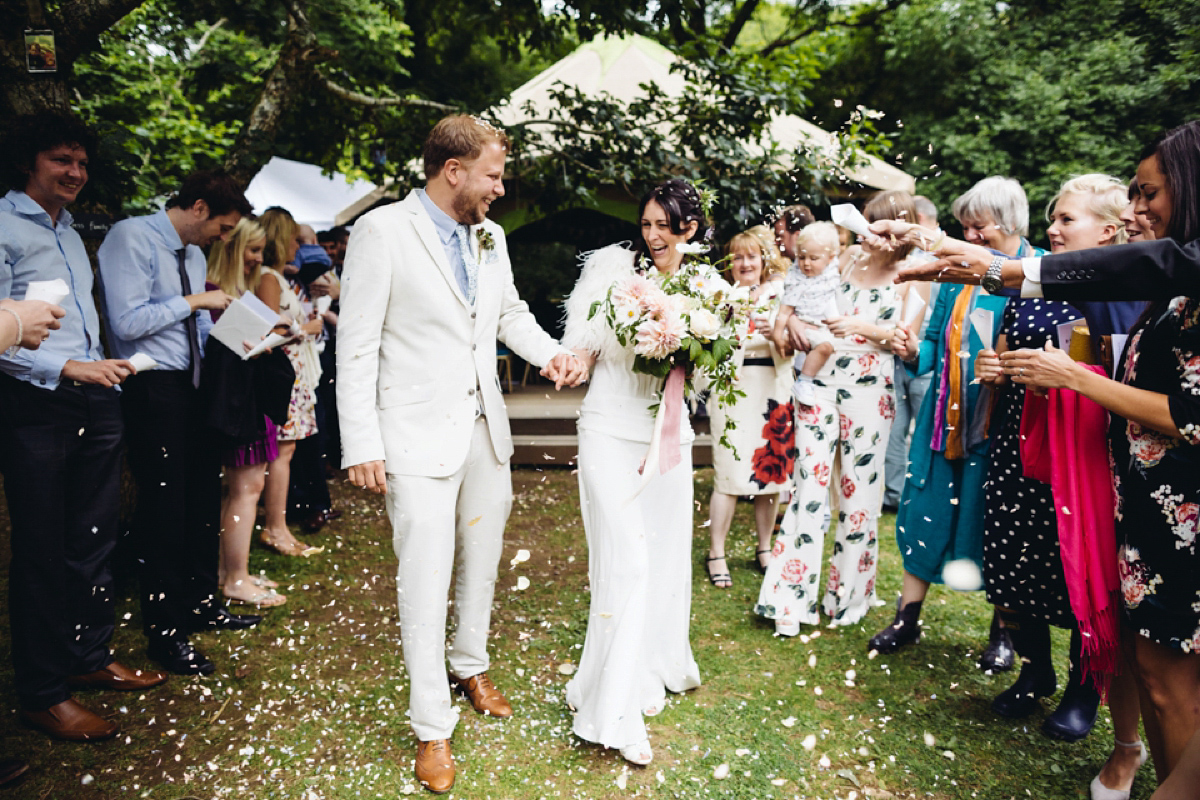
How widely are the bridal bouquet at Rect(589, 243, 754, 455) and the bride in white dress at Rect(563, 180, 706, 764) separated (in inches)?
4.6

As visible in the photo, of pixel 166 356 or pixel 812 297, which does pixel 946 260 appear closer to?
pixel 812 297

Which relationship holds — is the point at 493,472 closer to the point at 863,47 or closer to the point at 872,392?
the point at 872,392

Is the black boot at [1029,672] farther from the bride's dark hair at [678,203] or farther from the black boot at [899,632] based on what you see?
the bride's dark hair at [678,203]

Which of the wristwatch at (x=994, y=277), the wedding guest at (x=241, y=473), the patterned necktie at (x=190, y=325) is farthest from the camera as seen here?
the wedding guest at (x=241, y=473)

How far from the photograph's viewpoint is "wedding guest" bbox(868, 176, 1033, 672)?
344 cm

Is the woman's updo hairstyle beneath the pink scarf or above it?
above

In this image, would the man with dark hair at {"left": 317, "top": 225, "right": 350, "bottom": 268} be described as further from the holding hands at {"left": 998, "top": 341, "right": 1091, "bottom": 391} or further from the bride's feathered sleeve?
the holding hands at {"left": 998, "top": 341, "right": 1091, "bottom": 391}

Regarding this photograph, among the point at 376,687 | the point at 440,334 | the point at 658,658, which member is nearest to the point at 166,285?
the point at 440,334

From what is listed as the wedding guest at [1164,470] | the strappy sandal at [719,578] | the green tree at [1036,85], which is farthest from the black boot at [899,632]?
the green tree at [1036,85]

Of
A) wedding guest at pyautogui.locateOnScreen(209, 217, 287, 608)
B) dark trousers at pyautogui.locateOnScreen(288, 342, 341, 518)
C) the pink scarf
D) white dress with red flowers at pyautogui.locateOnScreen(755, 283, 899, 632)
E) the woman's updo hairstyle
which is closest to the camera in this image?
the woman's updo hairstyle

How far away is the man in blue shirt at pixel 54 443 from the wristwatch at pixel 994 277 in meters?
3.27

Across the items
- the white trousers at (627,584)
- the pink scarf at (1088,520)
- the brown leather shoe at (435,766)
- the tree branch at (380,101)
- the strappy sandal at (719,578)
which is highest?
the tree branch at (380,101)

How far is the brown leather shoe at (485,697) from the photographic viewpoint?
10.7ft

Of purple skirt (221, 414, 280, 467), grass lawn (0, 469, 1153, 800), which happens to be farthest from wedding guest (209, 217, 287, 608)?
grass lawn (0, 469, 1153, 800)
